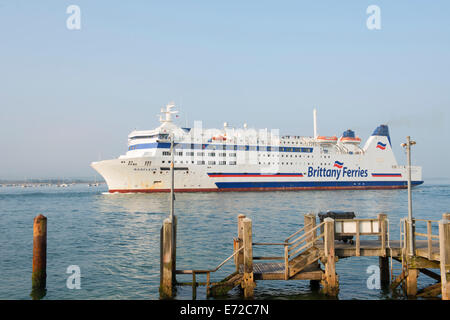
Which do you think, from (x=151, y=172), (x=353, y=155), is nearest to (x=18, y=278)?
(x=151, y=172)

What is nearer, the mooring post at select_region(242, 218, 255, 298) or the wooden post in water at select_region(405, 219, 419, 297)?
the mooring post at select_region(242, 218, 255, 298)

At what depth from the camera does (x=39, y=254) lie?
9.65 m

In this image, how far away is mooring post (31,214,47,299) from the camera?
9484mm

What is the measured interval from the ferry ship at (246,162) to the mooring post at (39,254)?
3398cm

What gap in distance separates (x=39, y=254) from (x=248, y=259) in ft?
17.7

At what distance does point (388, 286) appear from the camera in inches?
404

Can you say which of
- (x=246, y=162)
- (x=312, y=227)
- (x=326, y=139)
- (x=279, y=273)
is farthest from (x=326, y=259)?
(x=326, y=139)

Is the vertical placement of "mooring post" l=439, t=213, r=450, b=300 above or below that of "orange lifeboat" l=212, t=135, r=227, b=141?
below

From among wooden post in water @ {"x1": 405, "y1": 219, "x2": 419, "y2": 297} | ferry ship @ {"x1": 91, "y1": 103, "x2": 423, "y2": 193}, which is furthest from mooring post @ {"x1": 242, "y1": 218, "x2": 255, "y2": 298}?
ferry ship @ {"x1": 91, "y1": 103, "x2": 423, "y2": 193}

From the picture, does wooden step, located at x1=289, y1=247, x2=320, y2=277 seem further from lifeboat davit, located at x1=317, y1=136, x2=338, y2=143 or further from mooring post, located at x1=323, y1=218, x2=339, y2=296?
lifeboat davit, located at x1=317, y1=136, x2=338, y2=143

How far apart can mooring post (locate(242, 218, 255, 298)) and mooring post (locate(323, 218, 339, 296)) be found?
172cm

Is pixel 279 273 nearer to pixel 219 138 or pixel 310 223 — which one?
pixel 310 223

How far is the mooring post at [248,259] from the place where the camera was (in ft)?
28.0
